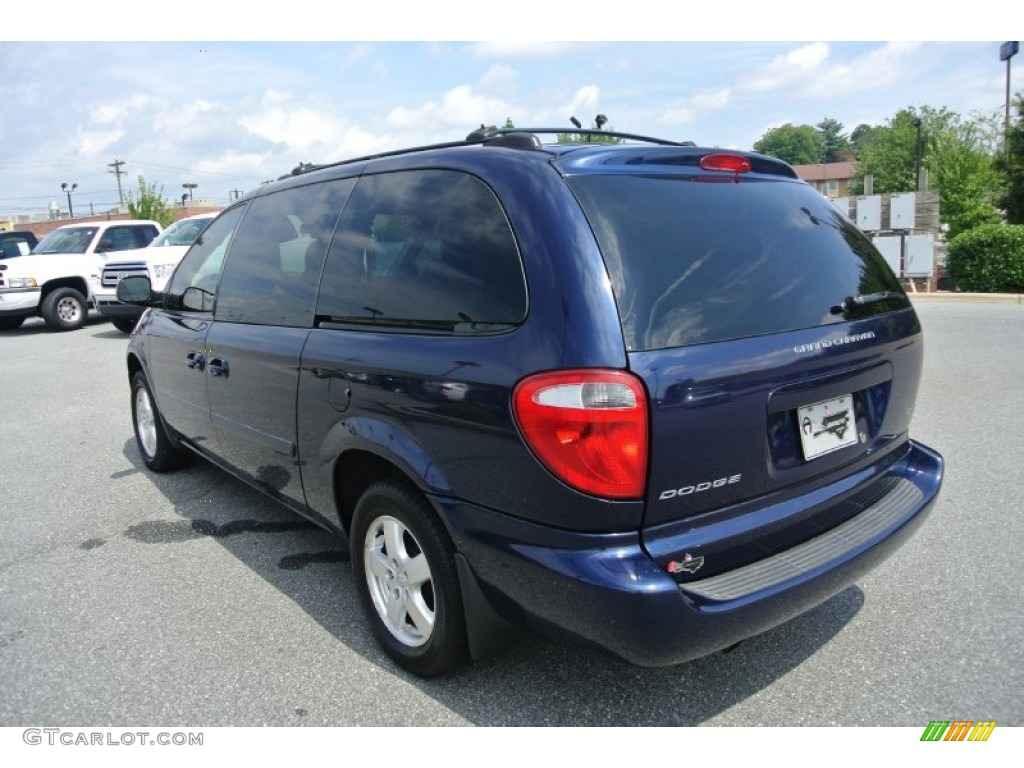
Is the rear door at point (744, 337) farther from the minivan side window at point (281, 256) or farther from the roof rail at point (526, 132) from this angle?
the minivan side window at point (281, 256)

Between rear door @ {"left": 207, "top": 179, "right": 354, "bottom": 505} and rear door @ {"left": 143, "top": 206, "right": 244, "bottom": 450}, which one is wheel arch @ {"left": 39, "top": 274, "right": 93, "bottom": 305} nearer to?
rear door @ {"left": 143, "top": 206, "right": 244, "bottom": 450}

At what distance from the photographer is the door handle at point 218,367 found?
364 centimetres

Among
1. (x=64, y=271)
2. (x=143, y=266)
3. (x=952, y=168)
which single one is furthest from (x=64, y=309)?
(x=952, y=168)

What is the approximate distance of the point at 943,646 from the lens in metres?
2.77

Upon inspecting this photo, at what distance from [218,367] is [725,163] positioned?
253 cm

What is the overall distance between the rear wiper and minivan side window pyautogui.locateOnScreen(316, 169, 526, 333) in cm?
115

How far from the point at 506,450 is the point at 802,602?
1.02 m

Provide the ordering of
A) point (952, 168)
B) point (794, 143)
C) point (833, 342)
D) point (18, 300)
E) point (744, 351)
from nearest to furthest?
point (744, 351) → point (833, 342) → point (18, 300) → point (952, 168) → point (794, 143)

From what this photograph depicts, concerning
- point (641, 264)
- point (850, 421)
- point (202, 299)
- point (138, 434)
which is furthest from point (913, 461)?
point (138, 434)

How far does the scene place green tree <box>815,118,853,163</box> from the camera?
13000cm

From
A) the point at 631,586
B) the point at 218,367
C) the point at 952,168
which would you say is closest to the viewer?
the point at 631,586

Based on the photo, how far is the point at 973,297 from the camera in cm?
1423

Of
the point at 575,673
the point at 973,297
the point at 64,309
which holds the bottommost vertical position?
the point at 575,673

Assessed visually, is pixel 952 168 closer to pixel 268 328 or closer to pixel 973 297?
pixel 973 297
